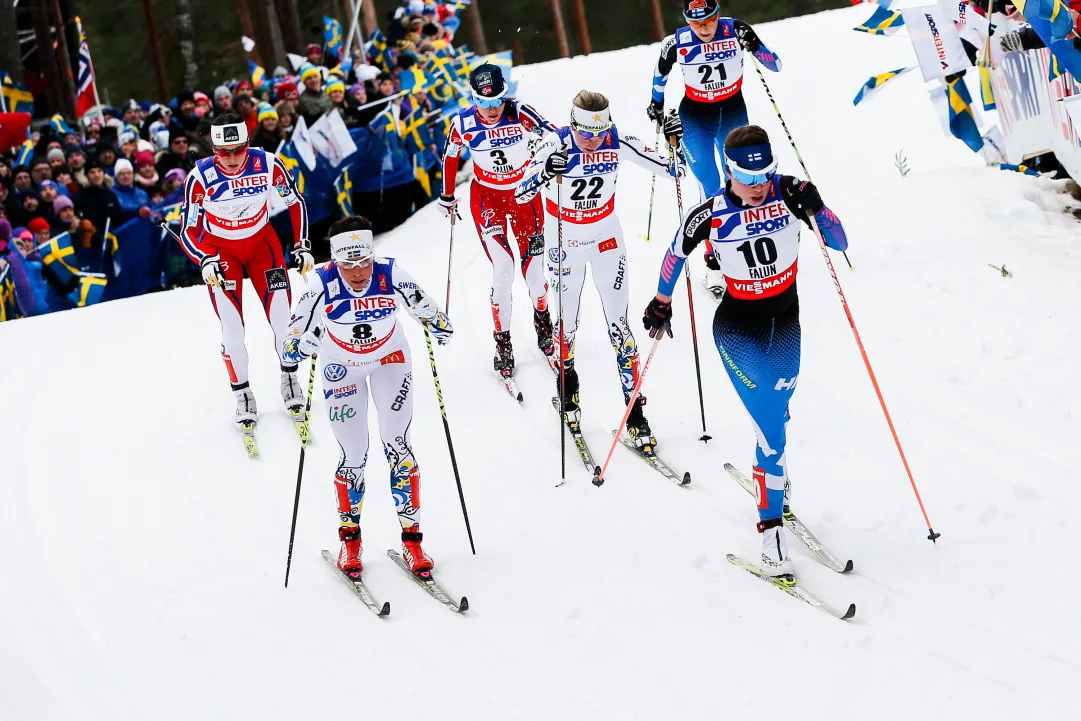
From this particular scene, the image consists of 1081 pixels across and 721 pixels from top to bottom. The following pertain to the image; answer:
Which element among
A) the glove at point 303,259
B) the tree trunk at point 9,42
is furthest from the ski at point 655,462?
the tree trunk at point 9,42

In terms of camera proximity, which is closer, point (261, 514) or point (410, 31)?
point (261, 514)

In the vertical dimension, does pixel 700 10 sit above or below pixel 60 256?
above

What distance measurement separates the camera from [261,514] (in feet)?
25.7

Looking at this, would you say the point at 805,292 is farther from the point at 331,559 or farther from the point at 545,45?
the point at 545,45

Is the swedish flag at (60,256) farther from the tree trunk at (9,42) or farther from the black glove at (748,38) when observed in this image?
the black glove at (748,38)

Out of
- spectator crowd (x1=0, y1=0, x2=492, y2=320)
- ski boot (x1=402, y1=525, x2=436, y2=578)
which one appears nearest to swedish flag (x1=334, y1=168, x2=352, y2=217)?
spectator crowd (x1=0, y1=0, x2=492, y2=320)

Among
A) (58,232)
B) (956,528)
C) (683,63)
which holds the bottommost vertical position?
(956,528)

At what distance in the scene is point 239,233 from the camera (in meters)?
8.95

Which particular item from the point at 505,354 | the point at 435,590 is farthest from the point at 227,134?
the point at 435,590

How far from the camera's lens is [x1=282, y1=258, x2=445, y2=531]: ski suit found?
255 inches

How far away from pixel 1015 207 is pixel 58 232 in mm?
9694

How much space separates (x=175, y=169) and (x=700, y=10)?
21.9 ft

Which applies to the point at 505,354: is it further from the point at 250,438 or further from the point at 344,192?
the point at 344,192

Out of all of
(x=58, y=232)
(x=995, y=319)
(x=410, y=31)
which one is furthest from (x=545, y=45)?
(x=995, y=319)
